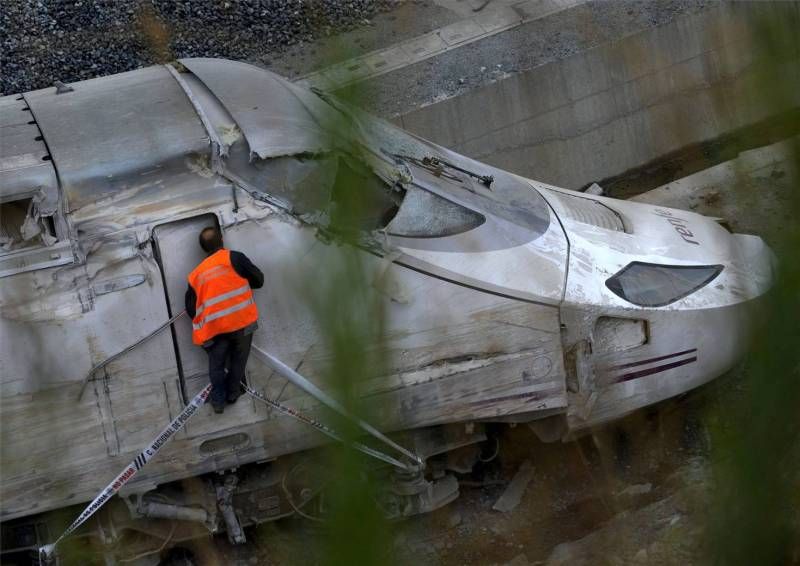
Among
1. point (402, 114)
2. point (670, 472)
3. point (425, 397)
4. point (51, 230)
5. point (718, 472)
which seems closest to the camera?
point (718, 472)

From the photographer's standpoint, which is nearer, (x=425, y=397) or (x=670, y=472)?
(x=425, y=397)

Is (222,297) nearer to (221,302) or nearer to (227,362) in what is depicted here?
(221,302)

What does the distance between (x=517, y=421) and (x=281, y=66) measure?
15.8ft

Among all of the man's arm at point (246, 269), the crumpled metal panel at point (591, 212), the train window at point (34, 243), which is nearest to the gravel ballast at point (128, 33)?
the crumpled metal panel at point (591, 212)

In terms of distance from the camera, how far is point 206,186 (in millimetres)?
5910

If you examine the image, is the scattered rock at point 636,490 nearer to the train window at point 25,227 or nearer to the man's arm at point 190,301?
the man's arm at point 190,301

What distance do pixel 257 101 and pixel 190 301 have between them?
4.78 feet

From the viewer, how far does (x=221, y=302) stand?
5598 millimetres

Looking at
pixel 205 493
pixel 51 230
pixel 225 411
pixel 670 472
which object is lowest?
pixel 670 472

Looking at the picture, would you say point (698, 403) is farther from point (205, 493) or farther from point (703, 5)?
point (703, 5)

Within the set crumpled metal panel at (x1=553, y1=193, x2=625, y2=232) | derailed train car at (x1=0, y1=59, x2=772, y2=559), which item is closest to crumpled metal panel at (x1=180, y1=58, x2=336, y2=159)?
derailed train car at (x1=0, y1=59, x2=772, y2=559)

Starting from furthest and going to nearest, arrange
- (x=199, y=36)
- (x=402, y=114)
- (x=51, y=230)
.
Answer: (x=199, y=36), (x=402, y=114), (x=51, y=230)

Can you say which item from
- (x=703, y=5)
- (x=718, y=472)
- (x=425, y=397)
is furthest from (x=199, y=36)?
(x=718, y=472)

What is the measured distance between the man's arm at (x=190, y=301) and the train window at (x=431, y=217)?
46.3 inches
